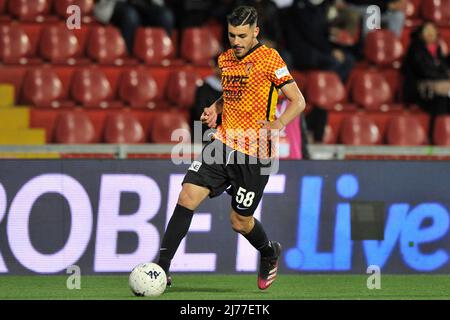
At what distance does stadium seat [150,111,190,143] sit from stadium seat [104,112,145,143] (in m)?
0.19

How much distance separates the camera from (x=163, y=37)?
46.1ft

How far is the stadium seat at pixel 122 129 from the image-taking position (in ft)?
42.4

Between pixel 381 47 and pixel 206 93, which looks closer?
pixel 206 93

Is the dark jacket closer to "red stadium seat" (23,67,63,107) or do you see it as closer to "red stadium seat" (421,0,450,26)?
"red stadium seat" (421,0,450,26)

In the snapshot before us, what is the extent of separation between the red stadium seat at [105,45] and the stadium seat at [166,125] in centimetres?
112

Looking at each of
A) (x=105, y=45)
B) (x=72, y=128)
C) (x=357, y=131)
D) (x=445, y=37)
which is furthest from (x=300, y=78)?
(x=72, y=128)

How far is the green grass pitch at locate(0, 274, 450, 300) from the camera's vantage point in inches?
322

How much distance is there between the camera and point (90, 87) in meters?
13.3

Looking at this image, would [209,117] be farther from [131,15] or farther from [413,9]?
[413,9]

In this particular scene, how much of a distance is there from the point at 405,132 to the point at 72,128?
4246 millimetres

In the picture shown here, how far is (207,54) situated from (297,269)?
4813 mm

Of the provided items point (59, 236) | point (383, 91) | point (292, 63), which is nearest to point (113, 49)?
point (292, 63)

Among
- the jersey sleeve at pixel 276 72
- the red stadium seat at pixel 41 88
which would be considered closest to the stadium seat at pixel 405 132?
the red stadium seat at pixel 41 88

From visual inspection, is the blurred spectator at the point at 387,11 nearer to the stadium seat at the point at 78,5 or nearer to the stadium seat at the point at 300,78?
the stadium seat at the point at 300,78
